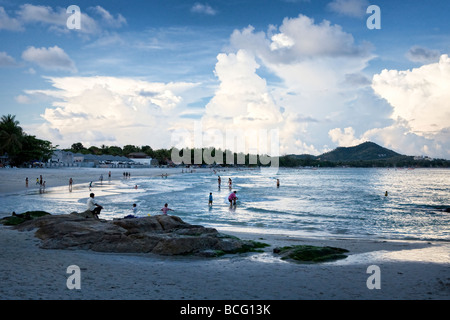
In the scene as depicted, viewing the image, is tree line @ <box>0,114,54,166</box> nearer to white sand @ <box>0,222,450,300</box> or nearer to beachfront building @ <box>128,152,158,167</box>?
beachfront building @ <box>128,152,158,167</box>

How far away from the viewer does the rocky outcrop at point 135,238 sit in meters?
11.9

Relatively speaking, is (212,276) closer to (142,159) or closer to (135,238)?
(135,238)

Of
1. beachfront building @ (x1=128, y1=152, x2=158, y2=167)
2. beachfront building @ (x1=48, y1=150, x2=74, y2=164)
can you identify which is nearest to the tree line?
beachfront building @ (x1=48, y1=150, x2=74, y2=164)

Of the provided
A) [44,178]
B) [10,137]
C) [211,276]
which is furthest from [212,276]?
[10,137]

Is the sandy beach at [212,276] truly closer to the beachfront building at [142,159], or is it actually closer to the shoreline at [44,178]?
the shoreline at [44,178]

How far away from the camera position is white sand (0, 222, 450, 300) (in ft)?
25.1

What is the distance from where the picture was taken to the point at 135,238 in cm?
1256

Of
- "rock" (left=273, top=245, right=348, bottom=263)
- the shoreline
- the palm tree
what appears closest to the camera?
"rock" (left=273, top=245, right=348, bottom=263)

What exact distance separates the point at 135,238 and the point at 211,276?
442 cm

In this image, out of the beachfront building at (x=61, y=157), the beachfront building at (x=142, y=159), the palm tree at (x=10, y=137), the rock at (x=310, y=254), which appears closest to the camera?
the rock at (x=310, y=254)

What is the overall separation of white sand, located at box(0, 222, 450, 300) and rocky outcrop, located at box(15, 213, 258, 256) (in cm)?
48

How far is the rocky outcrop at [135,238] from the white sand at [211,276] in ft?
1.58

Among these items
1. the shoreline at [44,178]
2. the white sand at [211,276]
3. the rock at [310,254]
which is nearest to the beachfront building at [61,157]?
the shoreline at [44,178]
